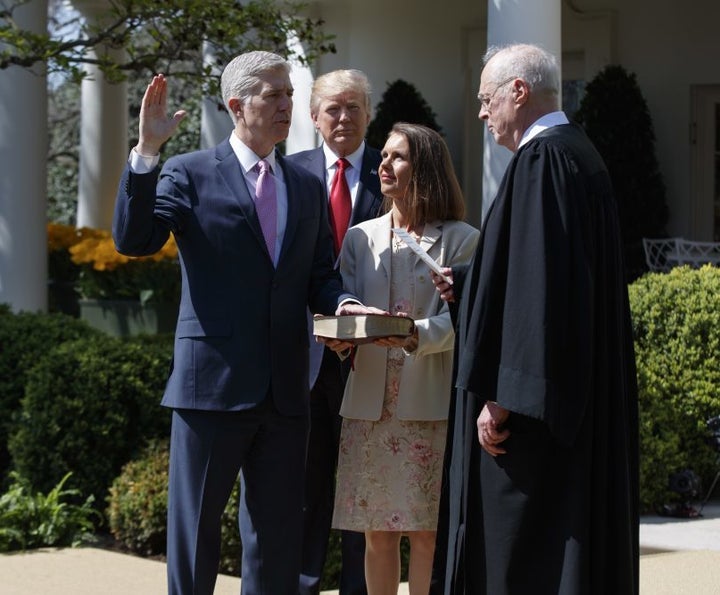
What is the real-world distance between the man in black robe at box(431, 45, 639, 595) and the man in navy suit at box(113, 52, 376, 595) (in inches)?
26.0

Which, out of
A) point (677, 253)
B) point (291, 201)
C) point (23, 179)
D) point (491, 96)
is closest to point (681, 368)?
point (291, 201)

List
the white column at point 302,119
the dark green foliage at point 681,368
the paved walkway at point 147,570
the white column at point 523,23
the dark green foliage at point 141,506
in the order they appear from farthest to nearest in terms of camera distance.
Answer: the white column at point 302,119 < the white column at point 523,23 < the dark green foliage at point 681,368 < the dark green foliage at point 141,506 < the paved walkway at point 147,570

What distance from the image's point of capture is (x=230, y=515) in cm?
616

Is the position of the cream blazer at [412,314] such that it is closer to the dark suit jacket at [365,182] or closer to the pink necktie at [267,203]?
the dark suit jacket at [365,182]

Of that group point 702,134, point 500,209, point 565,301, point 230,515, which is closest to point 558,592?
point 565,301

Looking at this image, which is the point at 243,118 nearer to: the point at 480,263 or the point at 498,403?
the point at 480,263

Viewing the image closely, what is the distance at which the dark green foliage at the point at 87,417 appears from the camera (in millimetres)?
6945

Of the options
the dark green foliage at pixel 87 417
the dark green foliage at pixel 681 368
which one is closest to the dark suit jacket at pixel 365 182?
the dark green foliage at pixel 87 417

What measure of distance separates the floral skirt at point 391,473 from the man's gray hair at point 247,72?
1188mm

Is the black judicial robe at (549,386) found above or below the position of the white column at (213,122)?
below

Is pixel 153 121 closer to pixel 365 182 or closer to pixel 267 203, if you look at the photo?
pixel 267 203

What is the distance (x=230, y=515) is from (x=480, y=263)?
284cm

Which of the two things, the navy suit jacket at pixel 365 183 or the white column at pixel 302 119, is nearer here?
the navy suit jacket at pixel 365 183

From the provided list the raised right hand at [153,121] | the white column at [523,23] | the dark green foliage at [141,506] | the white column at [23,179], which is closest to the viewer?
the raised right hand at [153,121]
